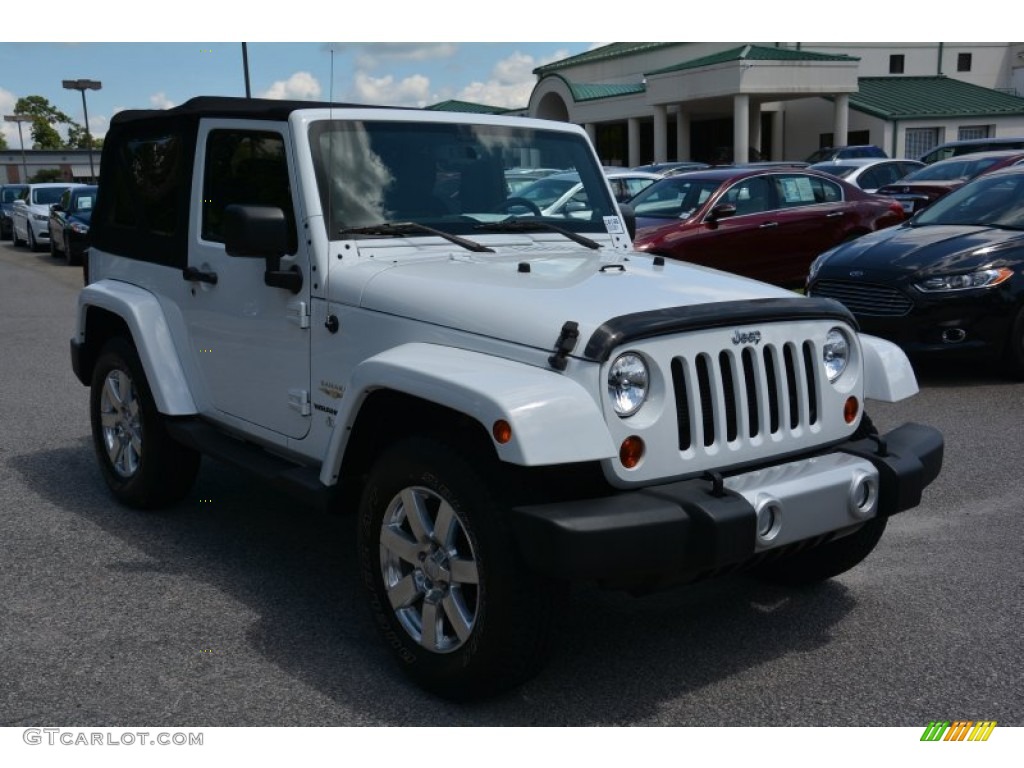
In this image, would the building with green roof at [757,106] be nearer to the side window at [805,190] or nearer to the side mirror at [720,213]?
the side window at [805,190]

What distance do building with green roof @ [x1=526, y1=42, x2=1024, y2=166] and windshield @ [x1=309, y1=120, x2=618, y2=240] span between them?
38842 millimetres

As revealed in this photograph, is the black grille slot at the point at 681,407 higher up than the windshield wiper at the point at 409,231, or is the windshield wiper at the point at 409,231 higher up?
the windshield wiper at the point at 409,231

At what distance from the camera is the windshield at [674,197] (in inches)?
520

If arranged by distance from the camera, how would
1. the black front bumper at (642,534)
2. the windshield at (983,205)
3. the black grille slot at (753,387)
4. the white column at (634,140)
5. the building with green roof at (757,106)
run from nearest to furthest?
the black front bumper at (642,534), the black grille slot at (753,387), the windshield at (983,205), the building with green roof at (757,106), the white column at (634,140)

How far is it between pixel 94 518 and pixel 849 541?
11.9 ft

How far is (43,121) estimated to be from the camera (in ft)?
355

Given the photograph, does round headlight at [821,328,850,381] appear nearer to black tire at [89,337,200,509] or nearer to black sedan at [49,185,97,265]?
black tire at [89,337,200,509]

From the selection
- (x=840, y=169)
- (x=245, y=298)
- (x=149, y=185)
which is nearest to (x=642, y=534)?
(x=245, y=298)

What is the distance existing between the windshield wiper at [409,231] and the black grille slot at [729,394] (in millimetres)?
1305

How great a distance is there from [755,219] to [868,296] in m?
4.48

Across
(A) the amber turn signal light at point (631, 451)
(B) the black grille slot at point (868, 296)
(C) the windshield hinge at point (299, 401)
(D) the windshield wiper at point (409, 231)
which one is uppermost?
(D) the windshield wiper at point (409, 231)

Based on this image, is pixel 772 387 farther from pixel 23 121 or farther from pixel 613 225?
pixel 23 121

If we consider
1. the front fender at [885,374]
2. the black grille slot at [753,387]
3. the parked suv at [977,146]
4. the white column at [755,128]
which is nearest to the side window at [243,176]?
the black grille slot at [753,387]

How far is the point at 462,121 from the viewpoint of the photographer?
4.93 m
